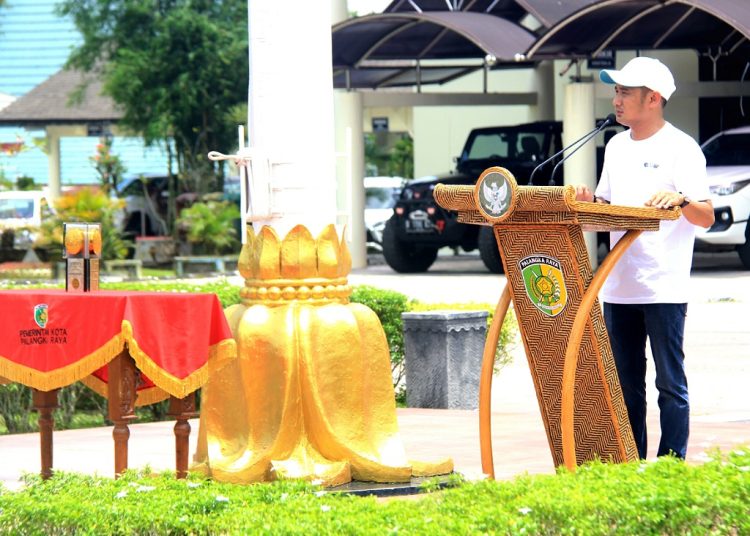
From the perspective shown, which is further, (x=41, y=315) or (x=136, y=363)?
(x=41, y=315)

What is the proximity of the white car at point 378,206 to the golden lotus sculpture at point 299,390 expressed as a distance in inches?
890

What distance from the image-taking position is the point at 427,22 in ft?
77.8

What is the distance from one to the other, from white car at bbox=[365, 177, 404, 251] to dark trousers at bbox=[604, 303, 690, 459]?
76.0 ft

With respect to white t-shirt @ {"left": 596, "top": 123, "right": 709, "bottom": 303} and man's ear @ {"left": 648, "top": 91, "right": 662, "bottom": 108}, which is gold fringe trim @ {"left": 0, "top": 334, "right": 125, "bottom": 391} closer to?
white t-shirt @ {"left": 596, "top": 123, "right": 709, "bottom": 303}

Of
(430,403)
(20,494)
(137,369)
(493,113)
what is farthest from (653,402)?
(493,113)

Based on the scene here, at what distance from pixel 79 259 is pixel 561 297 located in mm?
2424

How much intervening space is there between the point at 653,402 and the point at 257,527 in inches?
250

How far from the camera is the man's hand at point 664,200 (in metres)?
5.59

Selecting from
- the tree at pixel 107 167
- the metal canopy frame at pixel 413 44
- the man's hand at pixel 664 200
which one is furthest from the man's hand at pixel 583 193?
the tree at pixel 107 167

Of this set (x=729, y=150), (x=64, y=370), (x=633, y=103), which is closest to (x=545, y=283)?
(x=633, y=103)

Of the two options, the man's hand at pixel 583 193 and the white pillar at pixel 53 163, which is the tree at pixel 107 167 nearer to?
the white pillar at pixel 53 163

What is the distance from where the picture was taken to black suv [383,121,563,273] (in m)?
22.6

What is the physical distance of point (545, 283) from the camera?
18.5ft

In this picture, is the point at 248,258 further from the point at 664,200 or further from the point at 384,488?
the point at 664,200
